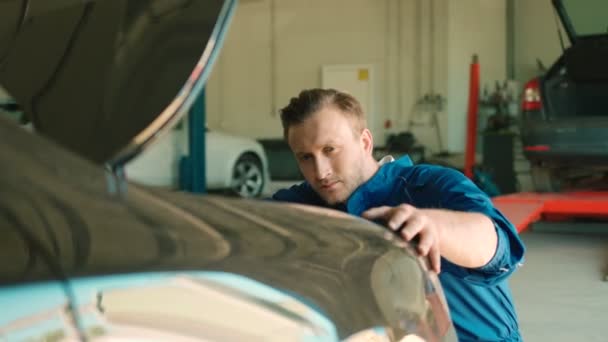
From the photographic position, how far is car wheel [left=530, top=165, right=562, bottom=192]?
4.83 metres

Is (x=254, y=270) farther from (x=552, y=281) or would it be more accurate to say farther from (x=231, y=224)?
(x=552, y=281)

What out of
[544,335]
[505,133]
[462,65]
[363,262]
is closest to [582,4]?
[505,133]

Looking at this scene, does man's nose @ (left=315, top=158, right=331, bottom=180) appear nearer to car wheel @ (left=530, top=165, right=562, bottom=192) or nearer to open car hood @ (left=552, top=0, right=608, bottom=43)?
open car hood @ (left=552, top=0, right=608, bottom=43)

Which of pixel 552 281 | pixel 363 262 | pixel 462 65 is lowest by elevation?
pixel 552 281

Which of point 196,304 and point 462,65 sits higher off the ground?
point 462,65

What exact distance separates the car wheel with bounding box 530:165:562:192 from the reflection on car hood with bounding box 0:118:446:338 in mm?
4357

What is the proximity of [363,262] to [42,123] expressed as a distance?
12.3 inches

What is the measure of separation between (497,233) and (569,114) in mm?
3858

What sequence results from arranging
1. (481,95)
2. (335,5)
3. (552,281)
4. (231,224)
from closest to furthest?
(231,224) < (552,281) < (481,95) < (335,5)

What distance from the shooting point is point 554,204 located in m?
4.37

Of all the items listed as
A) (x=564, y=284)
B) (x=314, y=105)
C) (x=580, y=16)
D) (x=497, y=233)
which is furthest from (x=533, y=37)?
(x=497, y=233)

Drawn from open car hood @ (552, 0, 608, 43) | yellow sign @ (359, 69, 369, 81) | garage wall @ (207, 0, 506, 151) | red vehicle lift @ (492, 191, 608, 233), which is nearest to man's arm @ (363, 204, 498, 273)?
red vehicle lift @ (492, 191, 608, 233)

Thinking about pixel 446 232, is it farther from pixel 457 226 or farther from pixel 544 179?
pixel 544 179

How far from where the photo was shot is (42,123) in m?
0.62
